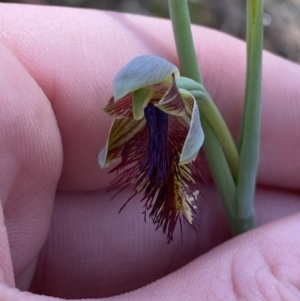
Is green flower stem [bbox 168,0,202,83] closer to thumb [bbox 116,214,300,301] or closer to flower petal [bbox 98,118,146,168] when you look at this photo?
flower petal [bbox 98,118,146,168]

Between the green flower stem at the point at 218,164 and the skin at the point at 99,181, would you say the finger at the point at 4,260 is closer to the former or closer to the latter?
the skin at the point at 99,181

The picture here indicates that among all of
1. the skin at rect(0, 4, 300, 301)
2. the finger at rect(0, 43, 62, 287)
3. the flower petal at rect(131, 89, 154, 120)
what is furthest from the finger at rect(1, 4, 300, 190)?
the flower petal at rect(131, 89, 154, 120)

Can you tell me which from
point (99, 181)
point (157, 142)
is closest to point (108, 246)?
point (99, 181)

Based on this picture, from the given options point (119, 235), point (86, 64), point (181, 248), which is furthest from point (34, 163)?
point (181, 248)

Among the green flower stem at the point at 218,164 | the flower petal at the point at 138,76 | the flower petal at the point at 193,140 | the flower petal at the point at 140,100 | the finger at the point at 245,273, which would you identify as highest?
the flower petal at the point at 138,76

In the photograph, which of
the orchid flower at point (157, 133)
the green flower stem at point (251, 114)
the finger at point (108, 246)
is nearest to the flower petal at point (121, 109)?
the orchid flower at point (157, 133)
